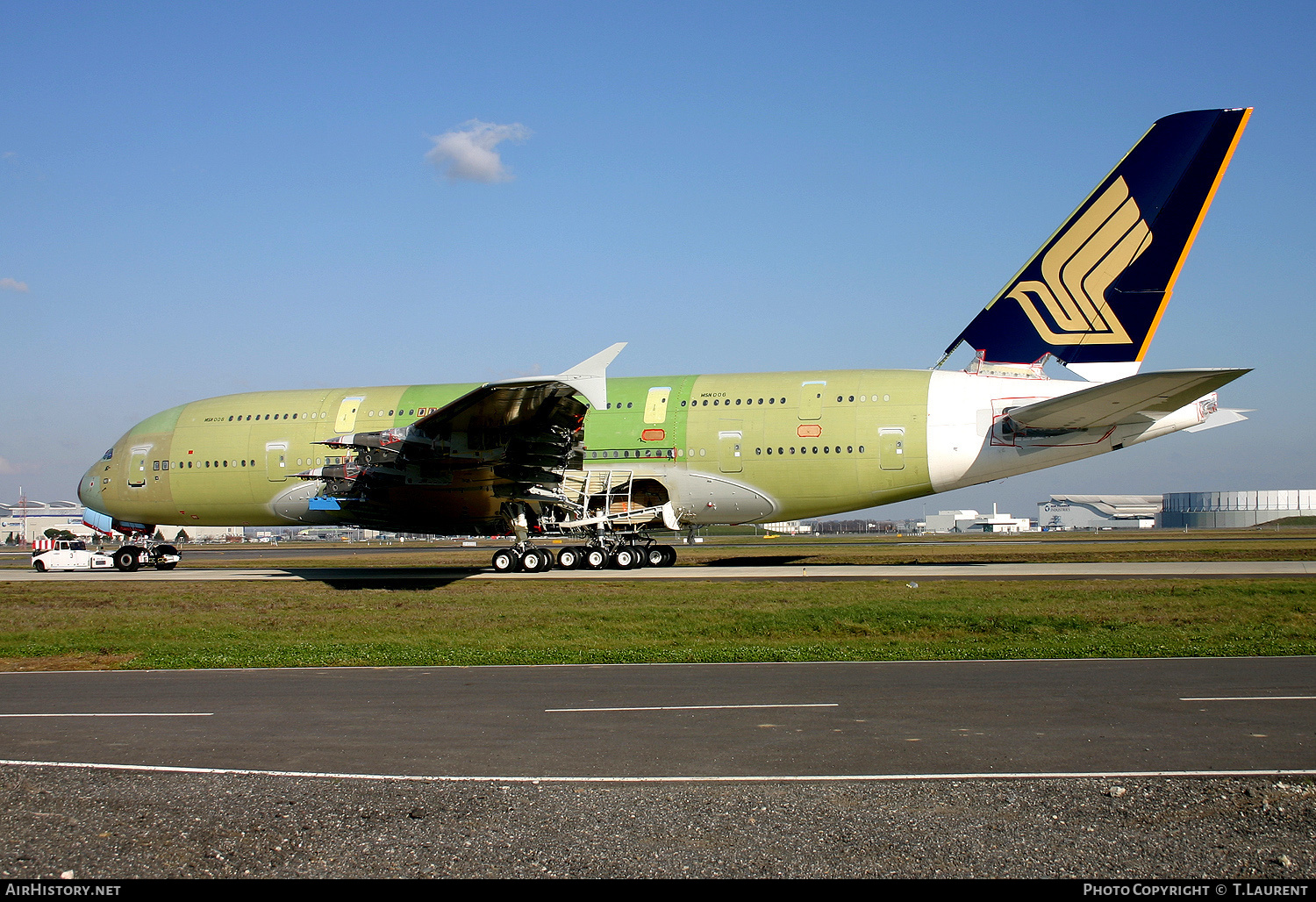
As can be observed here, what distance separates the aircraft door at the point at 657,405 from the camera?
3105cm

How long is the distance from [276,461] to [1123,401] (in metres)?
26.8

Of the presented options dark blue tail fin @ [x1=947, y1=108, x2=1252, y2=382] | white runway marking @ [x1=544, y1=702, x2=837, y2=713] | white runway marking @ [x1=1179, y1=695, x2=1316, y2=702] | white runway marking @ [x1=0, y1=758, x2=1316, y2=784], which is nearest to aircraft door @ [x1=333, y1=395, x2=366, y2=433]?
dark blue tail fin @ [x1=947, y1=108, x2=1252, y2=382]

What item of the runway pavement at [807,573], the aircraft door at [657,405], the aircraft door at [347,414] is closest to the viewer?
the runway pavement at [807,573]

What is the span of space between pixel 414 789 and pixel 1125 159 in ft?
93.5

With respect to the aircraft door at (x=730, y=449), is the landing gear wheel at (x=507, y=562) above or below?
below

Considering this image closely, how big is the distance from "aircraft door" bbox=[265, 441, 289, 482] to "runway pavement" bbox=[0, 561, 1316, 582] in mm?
3389

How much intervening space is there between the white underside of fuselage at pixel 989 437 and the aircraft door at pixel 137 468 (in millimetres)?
27518

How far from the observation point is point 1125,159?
92.5 feet

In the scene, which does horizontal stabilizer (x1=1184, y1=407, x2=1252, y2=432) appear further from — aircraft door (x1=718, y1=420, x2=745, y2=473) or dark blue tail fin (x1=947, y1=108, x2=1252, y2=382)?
aircraft door (x1=718, y1=420, x2=745, y2=473)

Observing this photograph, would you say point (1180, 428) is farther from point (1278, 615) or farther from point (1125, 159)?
point (1278, 615)

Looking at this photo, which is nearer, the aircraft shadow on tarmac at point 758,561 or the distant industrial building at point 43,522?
the aircraft shadow on tarmac at point 758,561

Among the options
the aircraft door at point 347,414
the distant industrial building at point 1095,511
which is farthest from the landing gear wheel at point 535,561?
the distant industrial building at point 1095,511

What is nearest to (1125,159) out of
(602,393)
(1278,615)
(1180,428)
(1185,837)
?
(1180,428)

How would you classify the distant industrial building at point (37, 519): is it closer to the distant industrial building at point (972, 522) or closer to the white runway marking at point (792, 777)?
the white runway marking at point (792, 777)
